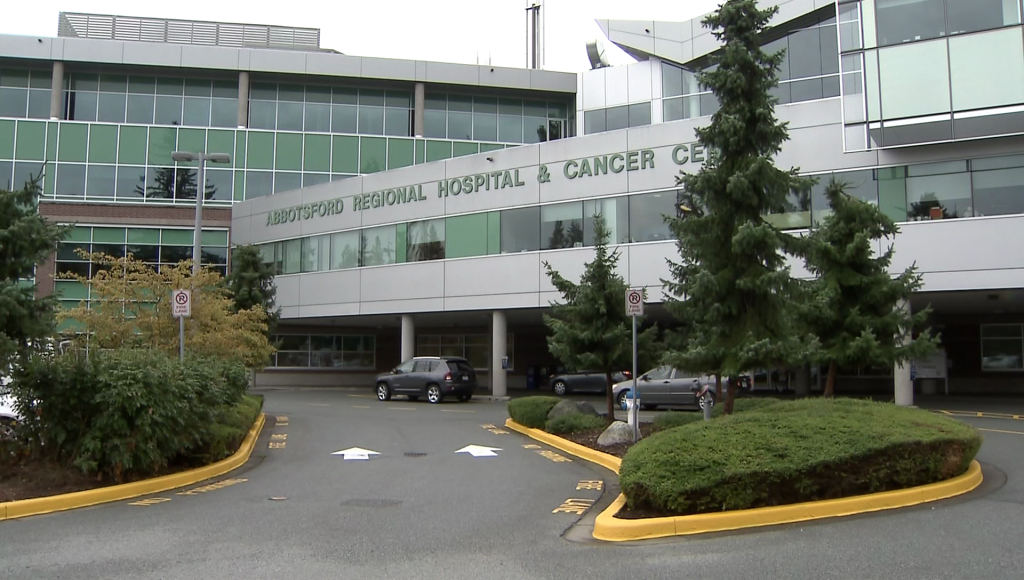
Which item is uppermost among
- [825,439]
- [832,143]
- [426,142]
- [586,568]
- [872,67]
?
[426,142]

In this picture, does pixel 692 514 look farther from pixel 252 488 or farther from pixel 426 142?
pixel 426 142

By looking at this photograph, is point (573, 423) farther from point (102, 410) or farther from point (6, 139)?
point (6, 139)

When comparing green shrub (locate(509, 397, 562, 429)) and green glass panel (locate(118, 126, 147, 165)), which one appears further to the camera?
green glass panel (locate(118, 126, 147, 165))

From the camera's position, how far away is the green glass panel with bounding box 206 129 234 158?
4247cm

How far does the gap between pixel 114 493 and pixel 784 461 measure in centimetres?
812

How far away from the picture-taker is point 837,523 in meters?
8.73

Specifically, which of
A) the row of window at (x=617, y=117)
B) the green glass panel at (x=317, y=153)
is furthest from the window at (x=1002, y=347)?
the green glass panel at (x=317, y=153)

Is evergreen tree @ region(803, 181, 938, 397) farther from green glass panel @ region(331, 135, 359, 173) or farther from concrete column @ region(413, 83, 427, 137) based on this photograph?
green glass panel @ region(331, 135, 359, 173)

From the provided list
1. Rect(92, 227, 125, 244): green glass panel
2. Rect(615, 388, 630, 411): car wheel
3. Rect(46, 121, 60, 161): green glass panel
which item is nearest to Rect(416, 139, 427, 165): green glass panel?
Rect(92, 227, 125, 244): green glass panel

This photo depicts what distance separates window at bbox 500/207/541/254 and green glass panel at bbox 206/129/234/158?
19.1m

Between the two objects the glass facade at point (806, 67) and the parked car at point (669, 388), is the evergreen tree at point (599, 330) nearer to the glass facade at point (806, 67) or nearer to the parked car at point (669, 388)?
the parked car at point (669, 388)

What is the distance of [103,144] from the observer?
41594 mm

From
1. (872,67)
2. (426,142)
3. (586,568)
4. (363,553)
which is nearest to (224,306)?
(363,553)

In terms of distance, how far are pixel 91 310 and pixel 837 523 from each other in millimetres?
15529
